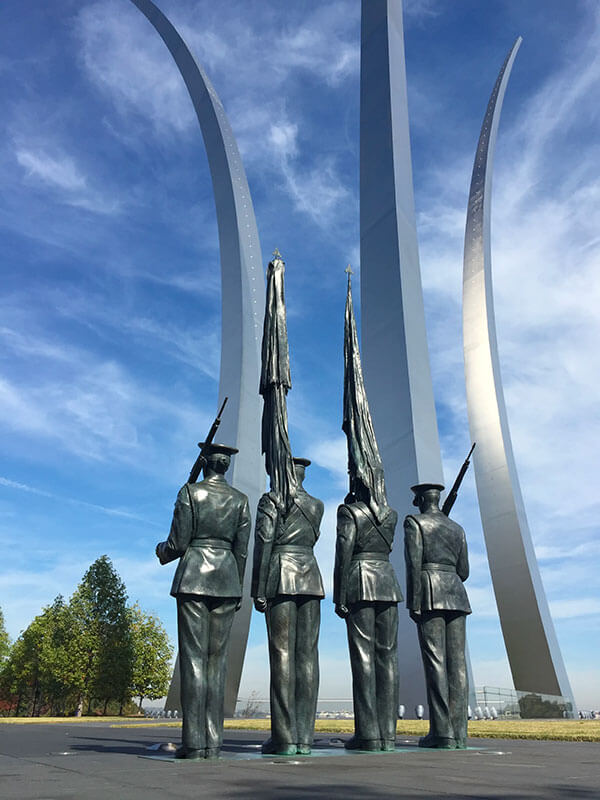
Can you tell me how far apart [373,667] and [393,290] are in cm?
1166

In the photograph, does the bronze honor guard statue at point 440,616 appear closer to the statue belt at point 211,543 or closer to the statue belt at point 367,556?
the statue belt at point 367,556

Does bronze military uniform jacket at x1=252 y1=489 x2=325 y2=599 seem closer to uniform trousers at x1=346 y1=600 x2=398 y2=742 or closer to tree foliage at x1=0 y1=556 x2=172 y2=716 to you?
uniform trousers at x1=346 y1=600 x2=398 y2=742

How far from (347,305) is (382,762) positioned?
4819mm

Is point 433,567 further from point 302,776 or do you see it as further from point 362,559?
point 302,776

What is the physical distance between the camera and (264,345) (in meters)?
7.16

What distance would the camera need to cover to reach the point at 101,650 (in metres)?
27.9

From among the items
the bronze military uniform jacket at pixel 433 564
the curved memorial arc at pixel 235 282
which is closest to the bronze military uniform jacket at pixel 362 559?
the bronze military uniform jacket at pixel 433 564

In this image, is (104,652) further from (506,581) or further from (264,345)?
(264,345)

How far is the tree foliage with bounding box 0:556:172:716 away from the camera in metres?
27.4

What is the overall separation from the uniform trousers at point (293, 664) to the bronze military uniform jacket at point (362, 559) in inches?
21.6

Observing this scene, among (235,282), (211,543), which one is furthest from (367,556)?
(235,282)

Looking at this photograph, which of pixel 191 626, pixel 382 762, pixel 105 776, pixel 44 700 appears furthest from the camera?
pixel 44 700

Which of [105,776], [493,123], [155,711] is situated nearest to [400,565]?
[105,776]

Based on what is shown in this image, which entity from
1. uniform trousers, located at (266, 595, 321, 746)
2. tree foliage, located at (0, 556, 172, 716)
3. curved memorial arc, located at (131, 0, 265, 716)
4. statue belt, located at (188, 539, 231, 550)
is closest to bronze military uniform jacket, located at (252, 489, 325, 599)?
uniform trousers, located at (266, 595, 321, 746)
